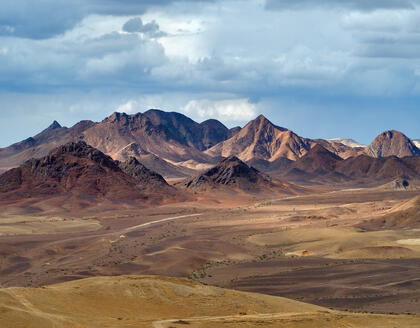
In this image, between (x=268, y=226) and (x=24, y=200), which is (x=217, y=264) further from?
(x=24, y=200)

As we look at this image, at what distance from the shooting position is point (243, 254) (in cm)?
8381

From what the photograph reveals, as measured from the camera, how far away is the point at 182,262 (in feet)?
247

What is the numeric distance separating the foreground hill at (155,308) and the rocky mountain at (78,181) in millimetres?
122801

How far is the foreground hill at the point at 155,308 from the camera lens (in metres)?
34.4

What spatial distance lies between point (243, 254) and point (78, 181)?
9610 cm

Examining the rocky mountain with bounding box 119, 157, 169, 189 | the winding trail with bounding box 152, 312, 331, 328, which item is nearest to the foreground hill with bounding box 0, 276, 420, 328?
the winding trail with bounding box 152, 312, 331, 328

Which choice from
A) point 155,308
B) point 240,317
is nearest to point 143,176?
point 155,308

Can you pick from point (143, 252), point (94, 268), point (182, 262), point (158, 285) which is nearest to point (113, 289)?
point (158, 285)

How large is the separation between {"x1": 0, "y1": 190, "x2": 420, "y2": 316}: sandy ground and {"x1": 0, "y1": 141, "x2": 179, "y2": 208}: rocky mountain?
105ft

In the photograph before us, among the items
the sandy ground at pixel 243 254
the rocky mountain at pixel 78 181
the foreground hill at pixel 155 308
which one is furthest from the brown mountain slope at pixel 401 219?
the rocky mountain at pixel 78 181

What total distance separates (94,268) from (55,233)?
41.0 m

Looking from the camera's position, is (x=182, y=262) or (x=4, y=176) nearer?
(x=182, y=262)

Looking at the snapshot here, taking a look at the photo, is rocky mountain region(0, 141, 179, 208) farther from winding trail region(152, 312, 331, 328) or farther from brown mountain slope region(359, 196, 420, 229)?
winding trail region(152, 312, 331, 328)

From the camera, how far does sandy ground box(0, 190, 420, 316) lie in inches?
2323
